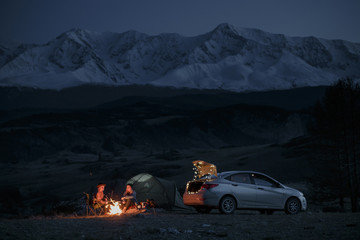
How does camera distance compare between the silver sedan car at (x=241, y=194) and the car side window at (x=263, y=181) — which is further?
the car side window at (x=263, y=181)

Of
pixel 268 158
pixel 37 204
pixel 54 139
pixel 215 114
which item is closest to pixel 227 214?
pixel 37 204

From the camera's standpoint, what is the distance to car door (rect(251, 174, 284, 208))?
15.6 m

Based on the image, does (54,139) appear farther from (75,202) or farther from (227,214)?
(227,214)

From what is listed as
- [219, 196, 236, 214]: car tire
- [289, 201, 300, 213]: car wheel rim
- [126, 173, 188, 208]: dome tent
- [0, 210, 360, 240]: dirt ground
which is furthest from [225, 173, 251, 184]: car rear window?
[126, 173, 188, 208]: dome tent

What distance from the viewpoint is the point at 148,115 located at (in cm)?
14588

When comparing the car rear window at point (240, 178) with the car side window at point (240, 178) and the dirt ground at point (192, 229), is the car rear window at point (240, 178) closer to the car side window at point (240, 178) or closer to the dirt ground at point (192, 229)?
the car side window at point (240, 178)

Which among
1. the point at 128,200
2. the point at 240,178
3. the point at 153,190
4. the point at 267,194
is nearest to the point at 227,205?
the point at 240,178

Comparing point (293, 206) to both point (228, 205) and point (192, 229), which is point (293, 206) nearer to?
point (228, 205)

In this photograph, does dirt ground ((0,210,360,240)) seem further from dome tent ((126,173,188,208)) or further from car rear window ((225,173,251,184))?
dome tent ((126,173,188,208))

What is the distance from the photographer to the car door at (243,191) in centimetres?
1538

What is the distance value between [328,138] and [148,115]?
4837 inches

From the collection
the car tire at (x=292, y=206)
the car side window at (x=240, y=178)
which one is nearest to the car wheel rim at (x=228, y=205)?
the car side window at (x=240, y=178)

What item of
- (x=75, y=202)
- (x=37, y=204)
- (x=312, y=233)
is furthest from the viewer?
(x=37, y=204)

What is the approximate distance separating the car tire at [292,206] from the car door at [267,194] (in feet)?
0.81
